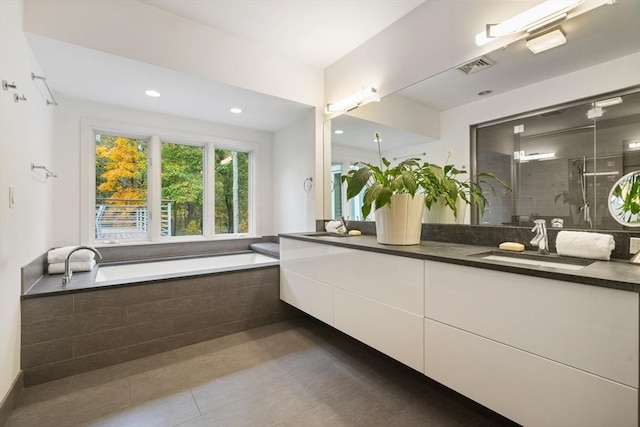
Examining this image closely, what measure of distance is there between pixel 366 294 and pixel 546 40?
176cm

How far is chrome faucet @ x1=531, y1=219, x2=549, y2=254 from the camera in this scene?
152 cm

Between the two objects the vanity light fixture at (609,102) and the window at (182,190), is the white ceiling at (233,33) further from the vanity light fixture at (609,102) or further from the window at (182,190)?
the vanity light fixture at (609,102)

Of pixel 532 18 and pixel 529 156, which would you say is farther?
pixel 529 156

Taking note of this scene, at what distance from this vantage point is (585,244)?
1.35m

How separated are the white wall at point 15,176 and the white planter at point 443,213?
8.20 ft

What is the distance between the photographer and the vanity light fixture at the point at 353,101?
2.63 m

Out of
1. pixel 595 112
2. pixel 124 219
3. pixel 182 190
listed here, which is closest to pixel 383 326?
pixel 595 112

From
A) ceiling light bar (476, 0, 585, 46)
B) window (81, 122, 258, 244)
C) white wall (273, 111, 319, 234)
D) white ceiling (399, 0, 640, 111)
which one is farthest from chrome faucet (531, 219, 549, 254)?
window (81, 122, 258, 244)

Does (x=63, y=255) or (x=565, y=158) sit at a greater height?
(x=565, y=158)

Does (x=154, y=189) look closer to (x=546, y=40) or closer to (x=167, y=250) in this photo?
(x=167, y=250)

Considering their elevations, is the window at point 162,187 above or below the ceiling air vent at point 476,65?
below

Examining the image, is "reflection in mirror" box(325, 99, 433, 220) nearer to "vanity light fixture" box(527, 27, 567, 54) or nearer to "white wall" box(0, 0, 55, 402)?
"vanity light fixture" box(527, 27, 567, 54)

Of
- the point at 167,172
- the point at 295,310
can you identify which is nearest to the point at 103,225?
the point at 167,172

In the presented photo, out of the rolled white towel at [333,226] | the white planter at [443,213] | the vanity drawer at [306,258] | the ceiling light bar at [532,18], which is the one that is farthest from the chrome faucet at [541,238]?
the rolled white towel at [333,226]
